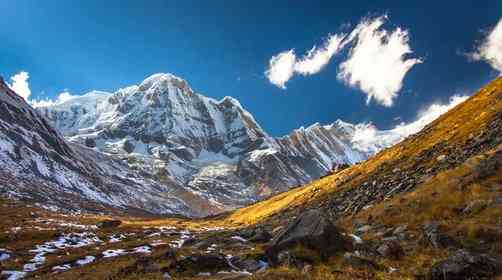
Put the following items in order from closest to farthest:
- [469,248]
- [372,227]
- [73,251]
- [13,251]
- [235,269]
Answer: [469,248], [235,269], [372,227], [13,251], [73,251]

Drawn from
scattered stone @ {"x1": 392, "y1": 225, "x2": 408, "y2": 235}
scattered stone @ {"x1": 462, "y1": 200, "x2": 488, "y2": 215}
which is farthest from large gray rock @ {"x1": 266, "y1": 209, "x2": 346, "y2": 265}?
scattered stone @ {"x1": 462, "y1": 200, "x2": 488, "y2": 215}

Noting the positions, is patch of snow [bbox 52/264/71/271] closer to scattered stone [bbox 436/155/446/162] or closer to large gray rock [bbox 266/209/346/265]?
large gray rock [bbox 266/209/346/265]

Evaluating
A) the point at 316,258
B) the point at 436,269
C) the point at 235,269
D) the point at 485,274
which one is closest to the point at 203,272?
the point at 235,269

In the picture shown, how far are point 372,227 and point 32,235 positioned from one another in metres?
57.0

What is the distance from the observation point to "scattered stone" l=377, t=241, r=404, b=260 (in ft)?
93.3

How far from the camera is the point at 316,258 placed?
30.1 m

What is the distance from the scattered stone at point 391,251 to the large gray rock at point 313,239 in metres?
3.09

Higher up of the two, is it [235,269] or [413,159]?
[413,159]

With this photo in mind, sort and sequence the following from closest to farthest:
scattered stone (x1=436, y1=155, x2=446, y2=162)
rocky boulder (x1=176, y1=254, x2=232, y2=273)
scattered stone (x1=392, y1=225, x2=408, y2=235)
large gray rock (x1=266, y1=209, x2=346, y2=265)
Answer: rocky boulder (x1=176, y1=254, x2=232, y2=273) → large gray rock (x1=266, y1=209, x2=346, y2=265) → scattered stone (x1=392, y1=225, x2=408, y2=235) → scattered stone (x1=436, y1=155, x2=446, y2=162)

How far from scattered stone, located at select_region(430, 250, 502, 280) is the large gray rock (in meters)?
10.0

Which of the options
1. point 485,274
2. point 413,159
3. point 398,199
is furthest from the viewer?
point 413,159

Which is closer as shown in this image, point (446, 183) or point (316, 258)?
point (316, 258)

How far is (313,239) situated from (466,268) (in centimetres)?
1248

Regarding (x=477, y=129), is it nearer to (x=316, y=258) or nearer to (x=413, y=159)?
(x=413, y=159)
